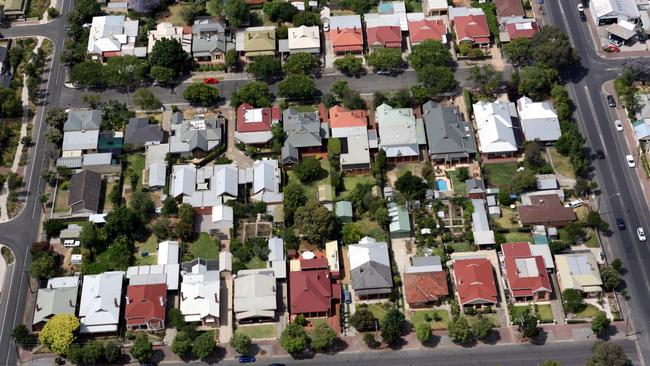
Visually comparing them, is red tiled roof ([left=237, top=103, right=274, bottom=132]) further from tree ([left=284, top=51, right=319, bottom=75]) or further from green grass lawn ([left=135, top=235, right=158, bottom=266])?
green grass lawn ([left=135, top=235, right=158, bottom=266])

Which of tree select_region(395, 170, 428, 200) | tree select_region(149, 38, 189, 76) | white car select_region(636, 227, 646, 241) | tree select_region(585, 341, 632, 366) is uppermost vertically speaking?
tree select_region(149, 38, 189, 76)

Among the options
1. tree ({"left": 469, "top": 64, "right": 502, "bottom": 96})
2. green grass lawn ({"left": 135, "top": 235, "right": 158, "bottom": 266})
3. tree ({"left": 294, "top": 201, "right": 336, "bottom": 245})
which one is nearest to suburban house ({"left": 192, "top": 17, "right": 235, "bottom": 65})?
green grass lawn ({"left": 135, "top": 235, "right": 158, "bottom": 266})

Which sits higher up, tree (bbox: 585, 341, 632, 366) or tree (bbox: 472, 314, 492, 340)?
tree (bbox: 472, 314, 492, 340)

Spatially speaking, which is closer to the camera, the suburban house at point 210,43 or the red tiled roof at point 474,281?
the red tiled roof at point 474,281

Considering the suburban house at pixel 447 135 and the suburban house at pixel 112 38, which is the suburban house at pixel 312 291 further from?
the suburban house at pixel 112 38

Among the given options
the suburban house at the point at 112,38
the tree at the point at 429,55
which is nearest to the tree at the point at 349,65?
the tree at the point at 429,55

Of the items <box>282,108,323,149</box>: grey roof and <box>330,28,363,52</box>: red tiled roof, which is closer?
<box>282,108,323,149</box>: grey roof

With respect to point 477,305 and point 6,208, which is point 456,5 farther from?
point 6,208
